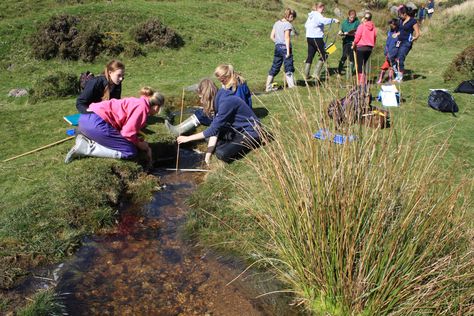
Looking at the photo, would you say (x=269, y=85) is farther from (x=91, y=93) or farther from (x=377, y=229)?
(x=377, y=229)

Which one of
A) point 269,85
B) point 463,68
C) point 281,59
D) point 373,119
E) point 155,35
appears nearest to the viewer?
point 373,119

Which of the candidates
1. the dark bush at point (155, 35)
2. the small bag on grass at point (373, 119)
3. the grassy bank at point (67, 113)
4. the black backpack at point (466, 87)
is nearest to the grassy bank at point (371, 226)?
the small bag on grass at point (373, 119)

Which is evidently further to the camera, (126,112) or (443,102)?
(443,102)

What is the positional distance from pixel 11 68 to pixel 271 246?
12609 mm

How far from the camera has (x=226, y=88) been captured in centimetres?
783

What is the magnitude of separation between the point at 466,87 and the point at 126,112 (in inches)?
378

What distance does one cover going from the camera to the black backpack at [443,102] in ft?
33.7

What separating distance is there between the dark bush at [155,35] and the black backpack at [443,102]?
1015 cm

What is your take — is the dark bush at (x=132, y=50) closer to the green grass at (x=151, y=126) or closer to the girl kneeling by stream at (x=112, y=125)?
the green grass at (x=151, y=126)

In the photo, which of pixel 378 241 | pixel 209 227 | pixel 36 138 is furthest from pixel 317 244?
pixel 36 138

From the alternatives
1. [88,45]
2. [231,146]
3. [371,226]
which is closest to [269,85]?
[231,146]

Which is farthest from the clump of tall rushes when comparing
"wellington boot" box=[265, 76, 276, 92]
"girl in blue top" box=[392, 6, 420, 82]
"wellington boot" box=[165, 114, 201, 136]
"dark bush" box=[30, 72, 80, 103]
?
"girl in blue top" box=[392, 6, 420, 82]

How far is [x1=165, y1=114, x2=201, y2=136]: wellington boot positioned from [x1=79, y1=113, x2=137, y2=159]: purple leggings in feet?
5.55

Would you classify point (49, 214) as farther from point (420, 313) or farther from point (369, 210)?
point (420, 313)
